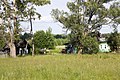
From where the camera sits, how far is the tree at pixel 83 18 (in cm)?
6469

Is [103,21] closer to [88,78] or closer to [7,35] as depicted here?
[7,35]

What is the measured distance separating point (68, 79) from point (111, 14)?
177 feet

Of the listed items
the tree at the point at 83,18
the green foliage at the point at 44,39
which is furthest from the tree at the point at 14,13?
the green foliage at the point at 44,39

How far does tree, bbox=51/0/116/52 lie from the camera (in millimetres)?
64688

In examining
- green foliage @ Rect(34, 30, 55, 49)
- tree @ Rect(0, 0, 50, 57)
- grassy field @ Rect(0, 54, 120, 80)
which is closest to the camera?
grassy field @ Rect(0, 54, 120, 80)

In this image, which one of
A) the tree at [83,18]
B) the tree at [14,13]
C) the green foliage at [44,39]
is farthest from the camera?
the green foliage at [44,39]

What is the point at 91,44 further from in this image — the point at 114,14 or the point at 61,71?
the point at 61,71

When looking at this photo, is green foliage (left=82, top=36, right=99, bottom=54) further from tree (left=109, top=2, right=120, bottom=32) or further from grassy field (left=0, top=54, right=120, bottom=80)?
grassy field (left=0, top=54, right=120, bottom=80)

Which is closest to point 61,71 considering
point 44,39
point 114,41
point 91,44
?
point 91,44

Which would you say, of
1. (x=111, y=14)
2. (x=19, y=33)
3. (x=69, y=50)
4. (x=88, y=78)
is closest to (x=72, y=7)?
(x=111, y=14)

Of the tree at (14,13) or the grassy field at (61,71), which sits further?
the tree at (14,13)

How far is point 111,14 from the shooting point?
6488 cm

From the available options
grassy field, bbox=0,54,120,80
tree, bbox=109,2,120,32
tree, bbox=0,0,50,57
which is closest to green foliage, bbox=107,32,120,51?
tree, bbox=109,2,120,32

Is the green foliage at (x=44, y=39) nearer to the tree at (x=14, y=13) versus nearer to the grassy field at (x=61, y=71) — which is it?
the tree at (x=14, y=13)
